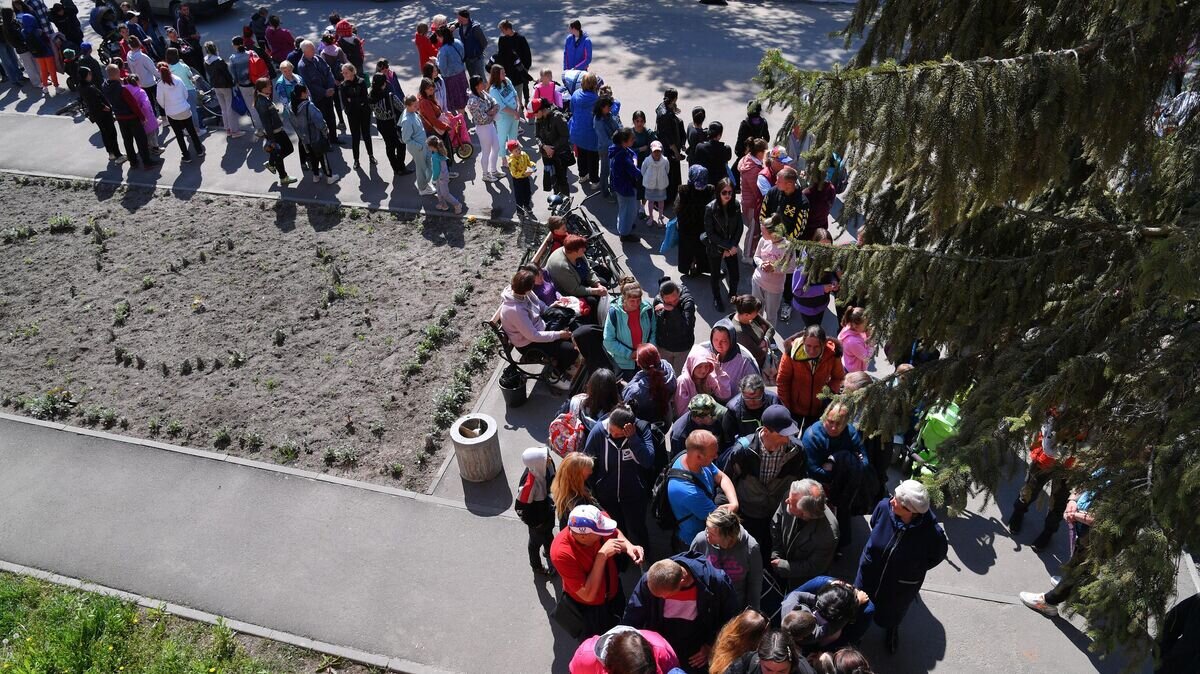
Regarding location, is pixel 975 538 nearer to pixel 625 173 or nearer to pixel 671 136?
pixel 625 173

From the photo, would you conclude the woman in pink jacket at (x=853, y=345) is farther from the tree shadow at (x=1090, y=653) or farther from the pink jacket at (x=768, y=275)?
the tree shadow at (x=1090, y=653)

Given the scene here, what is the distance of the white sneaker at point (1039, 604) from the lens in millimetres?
6551

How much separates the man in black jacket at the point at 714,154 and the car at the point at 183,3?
15874 mm

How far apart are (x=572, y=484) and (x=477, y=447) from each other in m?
2.05

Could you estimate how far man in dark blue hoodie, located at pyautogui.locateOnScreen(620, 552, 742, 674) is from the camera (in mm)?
5344

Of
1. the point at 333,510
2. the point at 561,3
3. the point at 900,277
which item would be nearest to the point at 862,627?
the point at 900,277

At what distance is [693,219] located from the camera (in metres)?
10.2

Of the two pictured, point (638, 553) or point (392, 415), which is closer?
point (638, 553)

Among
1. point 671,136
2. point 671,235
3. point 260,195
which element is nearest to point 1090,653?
point 671,235

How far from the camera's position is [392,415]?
9.15 m

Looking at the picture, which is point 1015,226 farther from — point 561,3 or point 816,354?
point 561,3

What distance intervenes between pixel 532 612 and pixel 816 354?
3.13 meters

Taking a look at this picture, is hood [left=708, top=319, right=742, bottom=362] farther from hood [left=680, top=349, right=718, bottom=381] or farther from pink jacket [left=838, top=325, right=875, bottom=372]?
pink jacket [left=838, top=325, right=875, bottom=372]

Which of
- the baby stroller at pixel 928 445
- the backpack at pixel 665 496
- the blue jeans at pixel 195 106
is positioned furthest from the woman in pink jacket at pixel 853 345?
the blue jeans at pixel 195 106
